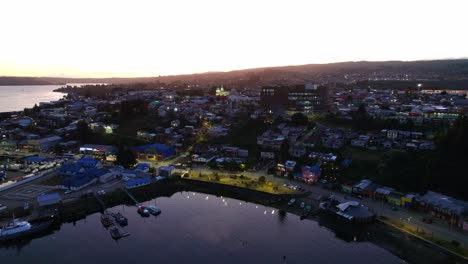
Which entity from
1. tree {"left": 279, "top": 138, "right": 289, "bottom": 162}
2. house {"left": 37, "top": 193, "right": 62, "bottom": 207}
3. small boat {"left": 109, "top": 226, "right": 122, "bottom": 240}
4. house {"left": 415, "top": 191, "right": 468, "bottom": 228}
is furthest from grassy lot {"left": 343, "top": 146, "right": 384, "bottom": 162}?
house {"left": 37, "top": 193, "right": 62, "bottom": 207}

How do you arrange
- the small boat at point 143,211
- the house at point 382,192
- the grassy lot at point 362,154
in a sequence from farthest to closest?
the grassy lot at point 362,154, the house at point 382,192, the small boat at point 143,211

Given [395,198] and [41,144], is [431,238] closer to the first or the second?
[395,198]

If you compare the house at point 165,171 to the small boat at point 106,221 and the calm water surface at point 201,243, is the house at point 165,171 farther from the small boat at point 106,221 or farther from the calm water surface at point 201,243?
the small boat at point 106,221

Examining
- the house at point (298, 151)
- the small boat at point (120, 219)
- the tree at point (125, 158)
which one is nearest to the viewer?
the small boat at point (120, 219)

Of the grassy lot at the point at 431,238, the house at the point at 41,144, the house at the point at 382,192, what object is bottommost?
the grassy lot at the point at 431,238

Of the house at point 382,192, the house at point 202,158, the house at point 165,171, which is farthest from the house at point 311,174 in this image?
the house at point 165,171

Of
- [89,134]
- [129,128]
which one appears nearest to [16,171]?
Result: [89,134]

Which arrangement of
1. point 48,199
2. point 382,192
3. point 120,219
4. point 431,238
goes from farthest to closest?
point 382,192 < point 48,199 < point 120,219 < point 431,238

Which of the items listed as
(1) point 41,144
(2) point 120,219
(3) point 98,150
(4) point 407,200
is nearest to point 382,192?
(4) point 407,200
